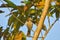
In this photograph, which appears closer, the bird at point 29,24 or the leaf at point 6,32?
the bird at point 29,24

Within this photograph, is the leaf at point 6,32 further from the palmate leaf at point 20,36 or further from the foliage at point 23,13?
the palmate leaf at point 20,36

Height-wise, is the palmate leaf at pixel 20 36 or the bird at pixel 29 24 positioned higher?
the bird at pixel 29 24

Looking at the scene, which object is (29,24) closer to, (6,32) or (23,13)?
(23,13)

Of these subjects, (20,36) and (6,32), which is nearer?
(20,36)

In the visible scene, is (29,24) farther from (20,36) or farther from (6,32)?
(6,32)

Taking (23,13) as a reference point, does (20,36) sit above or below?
below

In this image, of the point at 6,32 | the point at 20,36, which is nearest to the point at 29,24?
the point at 20,36

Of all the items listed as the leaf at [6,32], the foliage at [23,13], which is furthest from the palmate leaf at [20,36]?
the leaf at [6,32]

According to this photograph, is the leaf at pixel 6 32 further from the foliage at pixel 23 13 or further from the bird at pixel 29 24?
the bird at pixel 29 24

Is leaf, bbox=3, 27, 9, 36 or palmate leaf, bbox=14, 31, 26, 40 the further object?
leaf, bbox=3, 27, 9, 36

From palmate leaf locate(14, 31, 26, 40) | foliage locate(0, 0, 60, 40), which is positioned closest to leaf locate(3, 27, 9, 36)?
foliage locate(0, 0, 60, 40)

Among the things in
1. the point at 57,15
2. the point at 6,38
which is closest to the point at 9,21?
the point at 6,38

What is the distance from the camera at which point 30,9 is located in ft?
3.87

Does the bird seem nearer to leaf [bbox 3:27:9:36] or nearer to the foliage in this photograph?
the foliage
